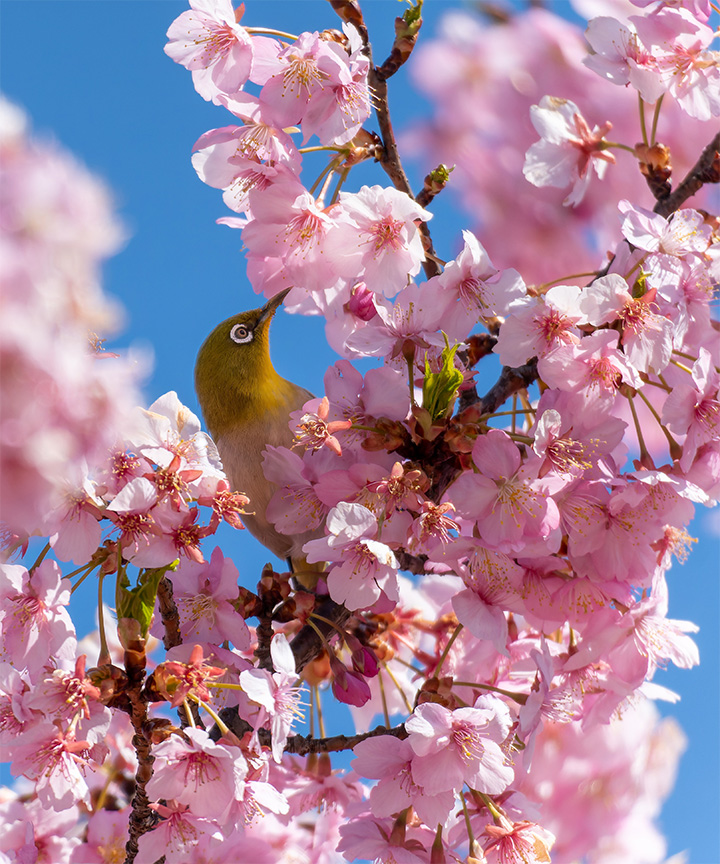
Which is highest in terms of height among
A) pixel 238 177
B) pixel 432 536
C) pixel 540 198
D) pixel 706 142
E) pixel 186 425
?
pixel 706 142

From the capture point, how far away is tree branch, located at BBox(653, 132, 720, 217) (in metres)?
2.40

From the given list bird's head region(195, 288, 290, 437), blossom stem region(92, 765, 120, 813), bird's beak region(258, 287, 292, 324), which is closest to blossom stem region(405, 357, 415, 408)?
bird's head region(195, 288, 290, 437)

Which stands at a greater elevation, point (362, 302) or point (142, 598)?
point (362, 302)

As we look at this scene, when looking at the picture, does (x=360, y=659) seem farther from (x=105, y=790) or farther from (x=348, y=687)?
(x=105, y=790)

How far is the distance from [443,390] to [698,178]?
1.06 m

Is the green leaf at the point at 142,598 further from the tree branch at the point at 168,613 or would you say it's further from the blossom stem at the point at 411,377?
the blossom stem at the point at 411,377

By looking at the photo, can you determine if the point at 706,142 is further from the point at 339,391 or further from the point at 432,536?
the point at 432,536

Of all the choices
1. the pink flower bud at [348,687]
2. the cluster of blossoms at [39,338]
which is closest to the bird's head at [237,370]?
the pink flower bud at [348,687]

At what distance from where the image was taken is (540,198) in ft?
8.50

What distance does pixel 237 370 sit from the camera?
284 centimetres

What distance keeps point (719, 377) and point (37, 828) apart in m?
2.48

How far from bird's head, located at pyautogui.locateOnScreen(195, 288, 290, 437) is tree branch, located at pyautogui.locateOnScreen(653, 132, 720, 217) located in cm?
118

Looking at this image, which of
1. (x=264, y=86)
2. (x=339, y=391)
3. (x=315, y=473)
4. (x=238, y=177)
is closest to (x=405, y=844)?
(x=315, y=473)

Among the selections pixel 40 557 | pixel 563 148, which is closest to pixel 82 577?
pixel 40 557
